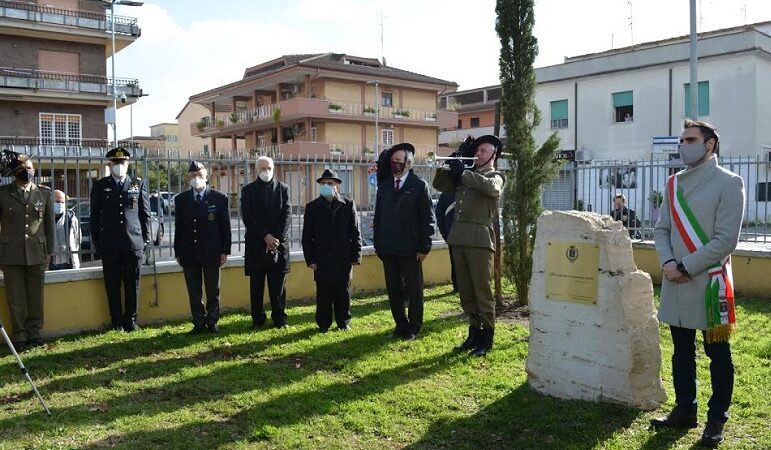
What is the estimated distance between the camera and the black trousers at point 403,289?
7496 millimetres

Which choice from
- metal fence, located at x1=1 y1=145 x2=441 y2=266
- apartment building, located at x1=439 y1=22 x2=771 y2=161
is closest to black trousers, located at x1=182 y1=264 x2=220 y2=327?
metal fence, located at x1=1 y1=145 x2=441 y2=266

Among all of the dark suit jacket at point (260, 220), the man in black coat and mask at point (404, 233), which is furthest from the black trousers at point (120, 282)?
the man in black coat and mask at point (404, 233)

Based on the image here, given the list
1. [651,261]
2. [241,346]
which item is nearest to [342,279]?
[241,346]

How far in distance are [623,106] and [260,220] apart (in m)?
27.7

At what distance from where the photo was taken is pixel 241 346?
7191 mm

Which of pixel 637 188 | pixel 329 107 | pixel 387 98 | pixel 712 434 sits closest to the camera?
pixel 712 434

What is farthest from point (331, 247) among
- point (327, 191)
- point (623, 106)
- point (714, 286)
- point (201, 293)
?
point (623, 106)

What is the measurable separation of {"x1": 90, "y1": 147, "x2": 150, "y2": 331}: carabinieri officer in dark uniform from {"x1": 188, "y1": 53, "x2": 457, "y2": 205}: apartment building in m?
32.4

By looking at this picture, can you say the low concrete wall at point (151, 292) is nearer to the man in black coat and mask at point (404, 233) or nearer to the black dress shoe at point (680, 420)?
the man in black coat and mask at point (404, 233)

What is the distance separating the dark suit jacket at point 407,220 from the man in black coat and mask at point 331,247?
0.51 meters

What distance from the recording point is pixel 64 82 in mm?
36031

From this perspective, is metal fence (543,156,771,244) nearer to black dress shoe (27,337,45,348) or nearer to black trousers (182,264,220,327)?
black trousers (182,264,220,327)

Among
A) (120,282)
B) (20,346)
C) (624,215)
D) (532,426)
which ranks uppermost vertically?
(624,215)

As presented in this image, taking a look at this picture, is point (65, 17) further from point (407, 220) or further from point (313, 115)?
point (407, 220)
